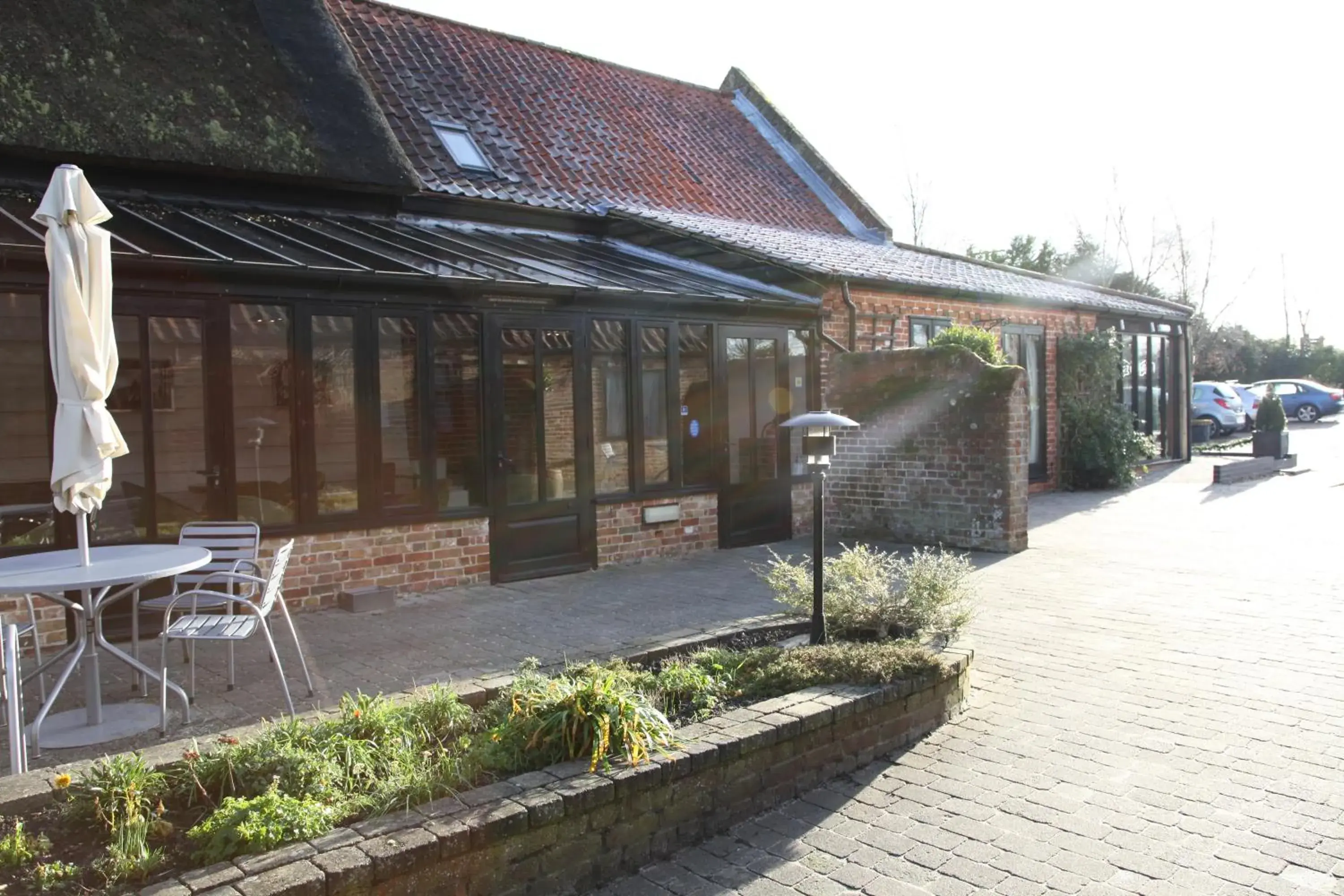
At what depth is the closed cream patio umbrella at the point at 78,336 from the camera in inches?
180

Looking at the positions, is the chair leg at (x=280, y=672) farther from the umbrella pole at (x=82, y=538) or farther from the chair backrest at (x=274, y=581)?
the umbrella pole at (x=82, y=538)

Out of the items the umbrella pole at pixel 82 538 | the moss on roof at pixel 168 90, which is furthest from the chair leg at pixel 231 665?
the moss on roof at pixel 168 90

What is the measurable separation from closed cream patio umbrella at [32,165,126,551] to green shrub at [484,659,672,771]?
2.48m

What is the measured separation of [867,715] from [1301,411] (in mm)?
33198

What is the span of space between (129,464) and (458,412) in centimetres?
254

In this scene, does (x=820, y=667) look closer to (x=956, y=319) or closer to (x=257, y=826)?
(x=257, y=826)

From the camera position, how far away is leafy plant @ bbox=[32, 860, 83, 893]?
2.75 m

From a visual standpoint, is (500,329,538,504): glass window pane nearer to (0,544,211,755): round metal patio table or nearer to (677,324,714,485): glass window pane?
(677,324,714,485): glass window pane

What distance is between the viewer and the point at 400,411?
8117mm

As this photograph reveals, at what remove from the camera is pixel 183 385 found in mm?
7133

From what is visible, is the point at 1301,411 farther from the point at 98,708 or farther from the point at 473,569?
the point at 98,708

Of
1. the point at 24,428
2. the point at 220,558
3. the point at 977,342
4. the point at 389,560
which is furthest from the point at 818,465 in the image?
the point at 977,342

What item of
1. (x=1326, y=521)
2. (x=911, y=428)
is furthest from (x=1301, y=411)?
(x=911, y=428)

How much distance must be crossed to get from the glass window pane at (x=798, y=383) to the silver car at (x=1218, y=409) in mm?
19168
